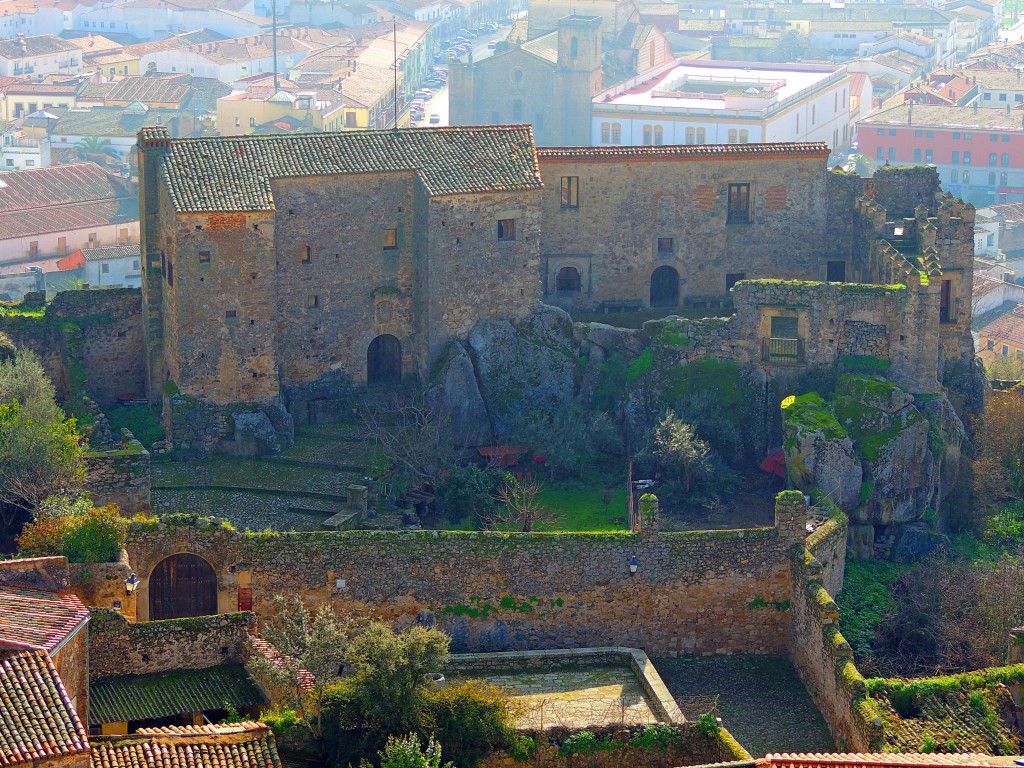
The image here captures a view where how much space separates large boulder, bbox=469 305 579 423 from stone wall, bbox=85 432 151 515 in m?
9.95

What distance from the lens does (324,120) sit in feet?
413

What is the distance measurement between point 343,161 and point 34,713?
22303 mm

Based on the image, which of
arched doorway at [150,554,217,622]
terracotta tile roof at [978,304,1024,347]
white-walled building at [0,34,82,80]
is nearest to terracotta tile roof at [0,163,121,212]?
white-walled building at [0,34,82,80]

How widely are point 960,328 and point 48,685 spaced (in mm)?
29259

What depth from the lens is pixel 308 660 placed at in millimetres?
35531

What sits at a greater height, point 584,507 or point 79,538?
point 79,538

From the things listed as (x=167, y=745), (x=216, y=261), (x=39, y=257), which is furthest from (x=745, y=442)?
(x=39, y=257)

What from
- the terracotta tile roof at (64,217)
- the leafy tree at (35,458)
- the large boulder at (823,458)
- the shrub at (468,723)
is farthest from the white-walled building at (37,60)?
the shrub at (468,723)

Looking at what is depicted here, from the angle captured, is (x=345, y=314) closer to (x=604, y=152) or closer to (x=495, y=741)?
(x=604, y=152)

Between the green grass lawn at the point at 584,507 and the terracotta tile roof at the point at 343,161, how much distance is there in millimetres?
7974

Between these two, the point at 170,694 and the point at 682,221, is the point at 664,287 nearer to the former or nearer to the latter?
the point at 682,221

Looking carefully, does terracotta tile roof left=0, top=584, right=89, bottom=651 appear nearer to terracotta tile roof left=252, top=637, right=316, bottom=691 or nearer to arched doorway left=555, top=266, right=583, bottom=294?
terracotta tile roof left=252, top=637, right=316, bottom=691

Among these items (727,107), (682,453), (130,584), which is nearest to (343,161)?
(682,453)

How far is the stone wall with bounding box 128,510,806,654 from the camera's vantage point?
39406 mm
